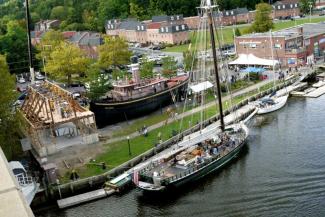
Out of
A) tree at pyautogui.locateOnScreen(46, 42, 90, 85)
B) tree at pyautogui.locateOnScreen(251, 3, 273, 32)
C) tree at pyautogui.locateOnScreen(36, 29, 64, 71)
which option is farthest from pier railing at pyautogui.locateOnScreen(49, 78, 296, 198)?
tree at pyautogui.locateOnScreen(251, 3, 273, 32)

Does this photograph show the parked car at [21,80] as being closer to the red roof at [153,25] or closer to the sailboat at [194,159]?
the red roof at [153,25]

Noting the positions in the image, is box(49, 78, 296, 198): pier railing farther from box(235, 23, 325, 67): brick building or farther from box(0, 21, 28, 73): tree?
box(0, 21, 28, 73): tree

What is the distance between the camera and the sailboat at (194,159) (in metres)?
31.9

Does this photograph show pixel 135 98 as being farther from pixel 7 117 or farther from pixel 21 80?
pixel 21 80

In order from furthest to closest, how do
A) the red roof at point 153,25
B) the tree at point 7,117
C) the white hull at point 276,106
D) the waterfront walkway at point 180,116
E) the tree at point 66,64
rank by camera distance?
the red roof at point 153,25, the tree at point 66,64, the white hull at point 276,106, the waterfront walkway at point 180,116, the tree at point 7,117

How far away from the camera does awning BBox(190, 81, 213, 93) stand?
52.5 metres

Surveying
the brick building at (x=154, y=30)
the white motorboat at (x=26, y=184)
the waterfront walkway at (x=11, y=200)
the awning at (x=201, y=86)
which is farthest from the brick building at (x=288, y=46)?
the waterfront walkway at (x=11, y=200)

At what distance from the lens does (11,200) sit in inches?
254

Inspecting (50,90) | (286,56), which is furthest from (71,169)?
(286,56)

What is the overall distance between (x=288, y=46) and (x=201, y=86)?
2064 cm

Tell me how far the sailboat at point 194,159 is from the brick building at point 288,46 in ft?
95.1

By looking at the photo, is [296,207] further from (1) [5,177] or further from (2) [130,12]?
(2) [130,12]

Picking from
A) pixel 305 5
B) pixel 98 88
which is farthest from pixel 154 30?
pixel 98 88

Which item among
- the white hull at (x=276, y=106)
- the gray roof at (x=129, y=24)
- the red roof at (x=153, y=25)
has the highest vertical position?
the gray roof at (x=129, y=24)
